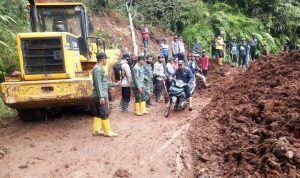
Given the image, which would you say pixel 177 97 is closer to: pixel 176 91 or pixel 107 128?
pixel 176 91

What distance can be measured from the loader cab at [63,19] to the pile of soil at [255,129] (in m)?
4.10

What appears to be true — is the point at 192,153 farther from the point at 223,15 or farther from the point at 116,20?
the point at 223,15

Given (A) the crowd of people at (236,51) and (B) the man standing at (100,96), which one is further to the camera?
(A) the crowd of people at (236,51)

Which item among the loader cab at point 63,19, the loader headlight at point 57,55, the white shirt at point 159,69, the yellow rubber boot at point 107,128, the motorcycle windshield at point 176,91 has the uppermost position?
the loader cab at point 63,19

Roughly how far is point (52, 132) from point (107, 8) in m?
14.6

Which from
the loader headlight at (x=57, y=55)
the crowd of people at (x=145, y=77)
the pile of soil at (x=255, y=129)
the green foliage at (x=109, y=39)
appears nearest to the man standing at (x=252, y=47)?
the crowd of people at (x=145, y=77)

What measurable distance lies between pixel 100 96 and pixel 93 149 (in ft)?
3.94

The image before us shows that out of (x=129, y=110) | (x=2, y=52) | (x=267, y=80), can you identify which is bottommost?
(x=129, y=110)

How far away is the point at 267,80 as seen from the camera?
32.4ft

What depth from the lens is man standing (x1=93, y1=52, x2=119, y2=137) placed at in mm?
7699

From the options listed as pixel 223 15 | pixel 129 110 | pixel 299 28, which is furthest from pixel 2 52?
pixel 299 28

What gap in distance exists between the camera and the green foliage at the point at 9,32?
39.2 feet

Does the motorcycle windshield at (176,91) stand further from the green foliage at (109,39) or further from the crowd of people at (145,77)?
the green foliage at (109,39)

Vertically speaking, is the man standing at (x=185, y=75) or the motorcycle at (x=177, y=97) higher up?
the man standing at (x=185, y=75)
